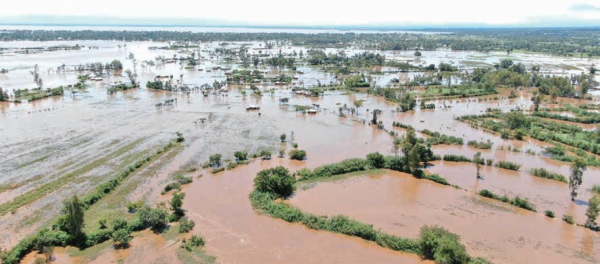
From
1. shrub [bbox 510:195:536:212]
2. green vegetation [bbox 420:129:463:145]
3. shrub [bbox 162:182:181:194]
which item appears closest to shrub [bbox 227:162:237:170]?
shrub [bbox 162:182:181:194]

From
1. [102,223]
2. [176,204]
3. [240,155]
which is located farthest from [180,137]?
[102,223]

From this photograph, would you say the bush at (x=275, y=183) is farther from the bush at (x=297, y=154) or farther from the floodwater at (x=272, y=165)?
the bush at (x=297, y=154)

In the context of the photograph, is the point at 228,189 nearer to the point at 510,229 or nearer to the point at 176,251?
the point at 176,251

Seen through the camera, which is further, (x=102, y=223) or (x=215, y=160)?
(x=215, y=160)

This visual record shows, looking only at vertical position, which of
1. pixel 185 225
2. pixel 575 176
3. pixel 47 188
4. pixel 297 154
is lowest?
pixel 185 225

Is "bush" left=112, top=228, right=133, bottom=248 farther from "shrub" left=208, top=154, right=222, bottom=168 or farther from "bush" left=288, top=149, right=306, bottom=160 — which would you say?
"bush" left=288, top=149, right=306, bottom=160

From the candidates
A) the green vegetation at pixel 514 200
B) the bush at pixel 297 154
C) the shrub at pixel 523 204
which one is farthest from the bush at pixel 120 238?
the shrub at pixel 523 204

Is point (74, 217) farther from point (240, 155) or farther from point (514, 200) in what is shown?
point (514, 200)

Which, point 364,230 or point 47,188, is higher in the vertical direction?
point 47,188
